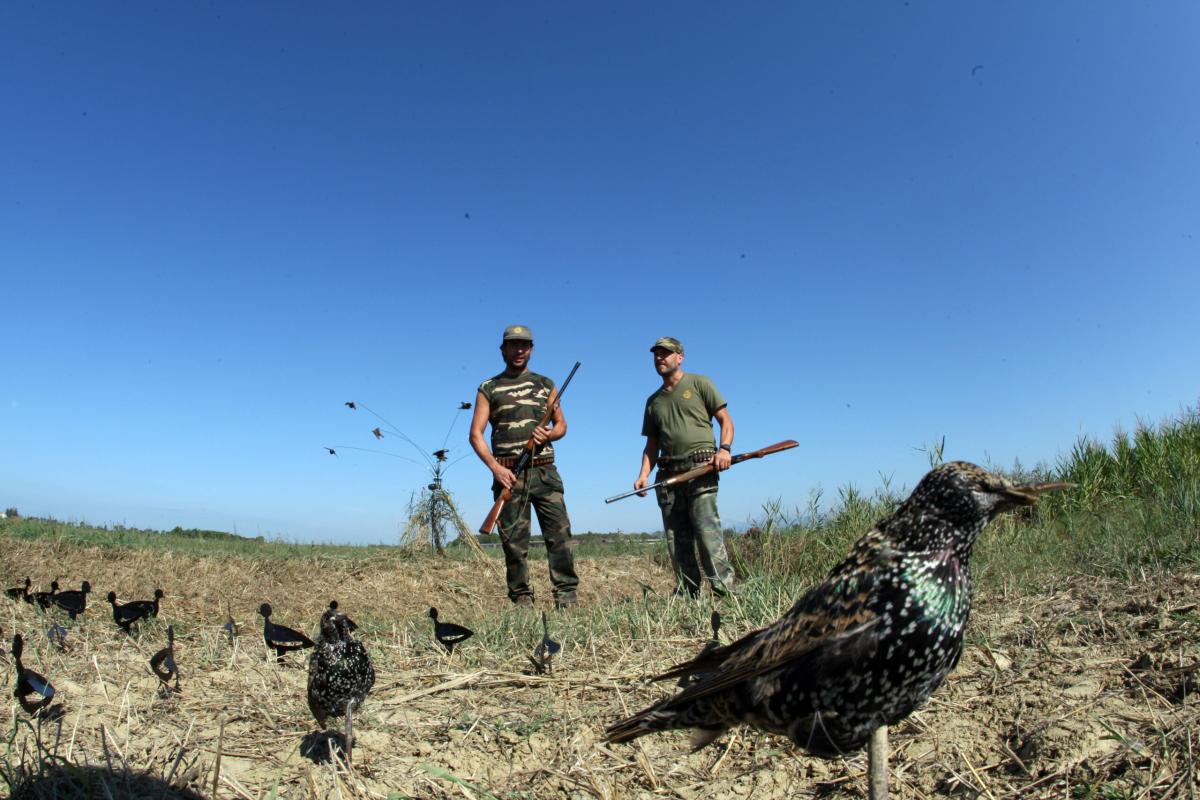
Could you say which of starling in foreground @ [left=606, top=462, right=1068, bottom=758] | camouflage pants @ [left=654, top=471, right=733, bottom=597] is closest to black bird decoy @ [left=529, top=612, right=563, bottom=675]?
starling in foreground @ [left=606, top=462, right=1068, bottom=758]

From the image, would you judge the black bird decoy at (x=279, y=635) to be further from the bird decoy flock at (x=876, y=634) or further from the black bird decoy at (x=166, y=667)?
the bird decoy flock at (x=876, y=634)

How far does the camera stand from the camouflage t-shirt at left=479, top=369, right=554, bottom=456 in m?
7.66

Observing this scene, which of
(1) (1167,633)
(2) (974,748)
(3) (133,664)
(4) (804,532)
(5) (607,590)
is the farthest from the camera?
(5) (607,590)

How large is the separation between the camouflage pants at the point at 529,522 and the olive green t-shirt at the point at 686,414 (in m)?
1.19

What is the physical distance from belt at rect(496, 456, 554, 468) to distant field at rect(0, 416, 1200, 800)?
1970 mm

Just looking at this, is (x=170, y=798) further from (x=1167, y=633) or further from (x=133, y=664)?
(x=1167, y=633)

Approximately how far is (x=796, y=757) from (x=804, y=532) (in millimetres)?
4551

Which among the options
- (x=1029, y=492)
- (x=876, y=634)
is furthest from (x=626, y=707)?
(x=1029, y=492)

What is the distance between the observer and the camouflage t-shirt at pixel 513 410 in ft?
25.1

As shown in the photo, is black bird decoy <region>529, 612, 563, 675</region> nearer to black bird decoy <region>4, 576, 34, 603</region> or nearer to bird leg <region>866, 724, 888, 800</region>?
bird leg <region>866, 724, 888, 800</region>

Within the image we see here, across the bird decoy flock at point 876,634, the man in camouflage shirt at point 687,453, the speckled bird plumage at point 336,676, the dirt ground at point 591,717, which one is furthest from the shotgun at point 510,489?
the bird decoy flock at point 876,634

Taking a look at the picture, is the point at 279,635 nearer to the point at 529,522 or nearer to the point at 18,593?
the point at 18,593

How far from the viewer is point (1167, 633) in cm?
376

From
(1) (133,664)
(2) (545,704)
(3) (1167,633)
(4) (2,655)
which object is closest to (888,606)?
(2) (545,704)
